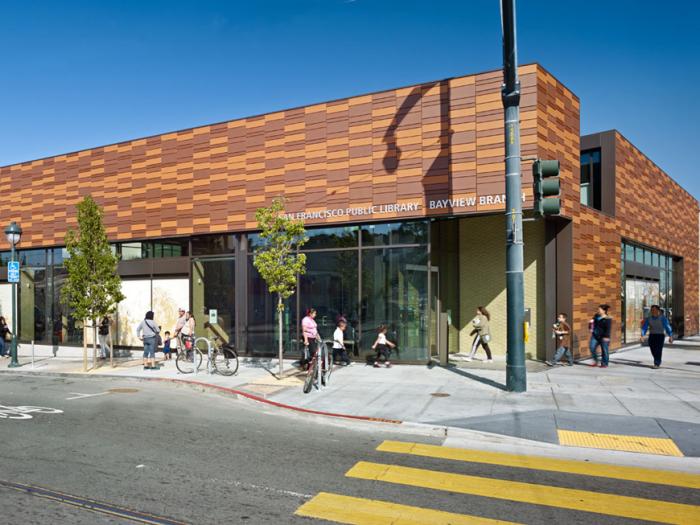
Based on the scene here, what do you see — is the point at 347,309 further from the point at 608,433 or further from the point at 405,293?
the point at 608,433

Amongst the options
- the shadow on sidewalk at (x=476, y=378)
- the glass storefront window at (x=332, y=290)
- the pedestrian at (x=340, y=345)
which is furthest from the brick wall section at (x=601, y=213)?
the pedestrian at (x=340, y=345)

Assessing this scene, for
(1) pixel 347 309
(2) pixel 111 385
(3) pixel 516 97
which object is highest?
(3) pixel 516 97

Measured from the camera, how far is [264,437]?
793 centimetres

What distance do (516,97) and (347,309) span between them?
789 cm

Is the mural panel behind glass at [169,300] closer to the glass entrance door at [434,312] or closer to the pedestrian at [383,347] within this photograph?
the pedestrian at [383,347]

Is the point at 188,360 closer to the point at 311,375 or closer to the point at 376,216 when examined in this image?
the point at 311,375

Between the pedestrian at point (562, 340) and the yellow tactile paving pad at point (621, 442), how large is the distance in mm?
7189

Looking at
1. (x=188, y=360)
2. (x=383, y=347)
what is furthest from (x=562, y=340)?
(x=188, y=360)

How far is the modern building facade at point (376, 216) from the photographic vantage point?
48.3 ft

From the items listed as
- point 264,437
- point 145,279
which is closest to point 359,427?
point 264,437

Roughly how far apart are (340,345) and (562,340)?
6.09m

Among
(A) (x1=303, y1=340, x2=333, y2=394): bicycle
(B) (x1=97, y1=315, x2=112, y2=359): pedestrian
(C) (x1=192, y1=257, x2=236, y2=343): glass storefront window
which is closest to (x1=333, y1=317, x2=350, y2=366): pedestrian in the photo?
(A) (x1=303, y1=340, x2=333, y2=394): bicycle

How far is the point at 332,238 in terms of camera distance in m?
16.6

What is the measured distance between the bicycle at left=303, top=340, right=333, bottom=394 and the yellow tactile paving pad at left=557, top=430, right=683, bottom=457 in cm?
523
